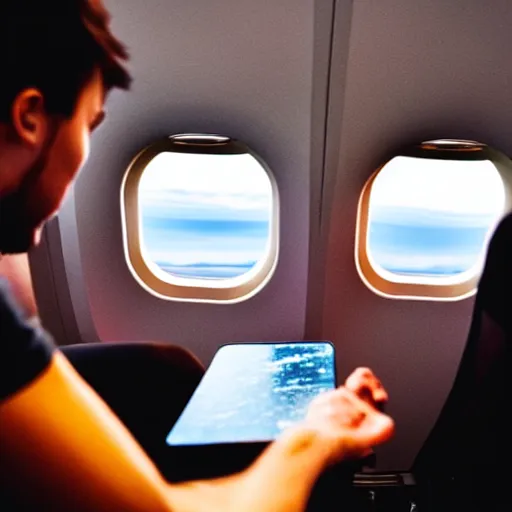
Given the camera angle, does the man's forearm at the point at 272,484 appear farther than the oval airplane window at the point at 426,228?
No

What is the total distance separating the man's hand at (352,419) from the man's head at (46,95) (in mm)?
465

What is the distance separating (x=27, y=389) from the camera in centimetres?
57

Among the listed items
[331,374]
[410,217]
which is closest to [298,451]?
[331,374]

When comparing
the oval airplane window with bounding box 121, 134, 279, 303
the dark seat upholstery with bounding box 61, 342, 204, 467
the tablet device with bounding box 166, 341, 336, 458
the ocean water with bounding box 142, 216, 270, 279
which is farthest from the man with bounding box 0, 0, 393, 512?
the ocean water with bounding box 142, 216, 270, 279

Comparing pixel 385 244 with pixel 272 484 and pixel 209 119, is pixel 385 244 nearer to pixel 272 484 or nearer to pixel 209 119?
pixel 209 119

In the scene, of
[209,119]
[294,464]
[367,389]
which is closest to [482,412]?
[367,389]

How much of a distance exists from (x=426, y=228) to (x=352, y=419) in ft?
3.58

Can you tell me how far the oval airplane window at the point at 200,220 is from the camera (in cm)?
174

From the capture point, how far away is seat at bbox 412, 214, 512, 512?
34.0 inches

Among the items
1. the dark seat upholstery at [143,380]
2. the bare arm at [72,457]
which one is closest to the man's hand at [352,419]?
the bare arm at [72,457]

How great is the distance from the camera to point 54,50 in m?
0.67

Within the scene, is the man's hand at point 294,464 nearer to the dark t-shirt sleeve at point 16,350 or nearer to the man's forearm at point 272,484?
the man's forearm at point 272,484

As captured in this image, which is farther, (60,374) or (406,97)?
(406,97)

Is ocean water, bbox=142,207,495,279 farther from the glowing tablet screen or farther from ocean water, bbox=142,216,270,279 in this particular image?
the glowing tablet screen
